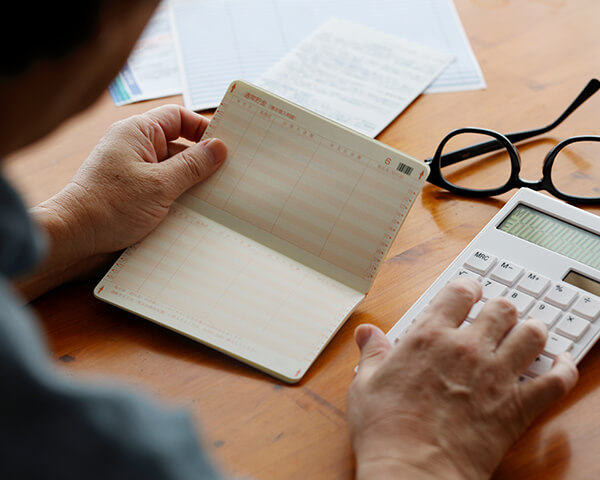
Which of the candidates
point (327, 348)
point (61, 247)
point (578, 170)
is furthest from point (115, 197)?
point (578, 170)

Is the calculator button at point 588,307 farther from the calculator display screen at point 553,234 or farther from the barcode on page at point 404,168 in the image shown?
the barcode on page at point 404,168

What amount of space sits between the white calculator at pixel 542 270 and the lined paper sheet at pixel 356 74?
32 cm

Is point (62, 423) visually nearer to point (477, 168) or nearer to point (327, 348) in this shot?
point (327, 348)

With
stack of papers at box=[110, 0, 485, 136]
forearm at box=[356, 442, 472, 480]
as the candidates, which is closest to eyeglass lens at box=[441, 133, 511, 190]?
stack of papers at box=[110, 0, 485, 136]

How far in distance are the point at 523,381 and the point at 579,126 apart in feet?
1.87

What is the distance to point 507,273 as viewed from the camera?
715 mm

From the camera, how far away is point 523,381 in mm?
620

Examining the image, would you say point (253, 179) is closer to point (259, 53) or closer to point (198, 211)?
point (198, 211)

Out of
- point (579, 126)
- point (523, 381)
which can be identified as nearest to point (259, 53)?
point (579, 126)

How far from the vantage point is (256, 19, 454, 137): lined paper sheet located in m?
1.05

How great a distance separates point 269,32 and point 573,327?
817 millimetres

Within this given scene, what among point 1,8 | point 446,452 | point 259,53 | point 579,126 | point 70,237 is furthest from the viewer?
point 259,53

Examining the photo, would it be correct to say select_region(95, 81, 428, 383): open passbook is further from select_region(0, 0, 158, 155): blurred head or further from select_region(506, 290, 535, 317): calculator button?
select_region(0, 0, 158, 155): blurred head

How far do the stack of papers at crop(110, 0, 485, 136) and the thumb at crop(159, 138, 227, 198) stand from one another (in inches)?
10.9
